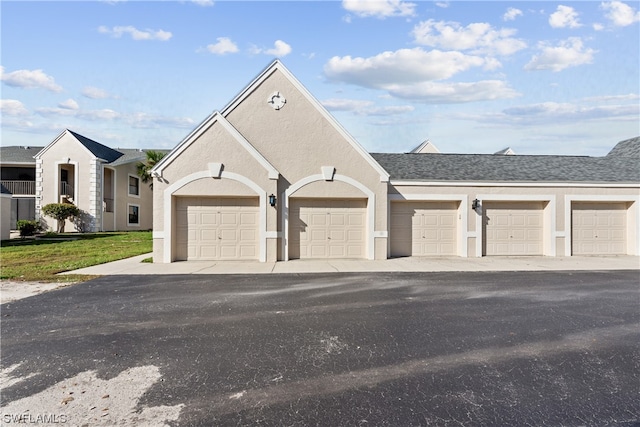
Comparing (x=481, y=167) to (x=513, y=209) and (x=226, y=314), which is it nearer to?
(x=513, y=209)

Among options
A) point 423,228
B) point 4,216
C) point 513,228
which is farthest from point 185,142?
point 4,216

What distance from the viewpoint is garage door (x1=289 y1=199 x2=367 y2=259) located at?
1510cm

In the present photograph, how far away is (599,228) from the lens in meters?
16.9

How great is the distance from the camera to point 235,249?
14.7 m

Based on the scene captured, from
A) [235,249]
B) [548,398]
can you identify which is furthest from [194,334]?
[235,249]

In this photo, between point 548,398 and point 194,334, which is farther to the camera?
point 194,334

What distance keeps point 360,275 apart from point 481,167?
969 cm

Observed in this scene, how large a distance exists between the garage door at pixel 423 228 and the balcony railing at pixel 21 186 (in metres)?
31.8

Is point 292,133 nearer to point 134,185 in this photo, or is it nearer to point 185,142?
point 185,142

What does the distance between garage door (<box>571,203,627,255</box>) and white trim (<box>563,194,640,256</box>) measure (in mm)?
221

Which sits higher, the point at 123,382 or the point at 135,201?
the point at 135,201

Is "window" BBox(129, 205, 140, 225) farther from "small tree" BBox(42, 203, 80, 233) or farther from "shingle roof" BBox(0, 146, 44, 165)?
"shingle roof" BBox(0, 146, 44, 165)

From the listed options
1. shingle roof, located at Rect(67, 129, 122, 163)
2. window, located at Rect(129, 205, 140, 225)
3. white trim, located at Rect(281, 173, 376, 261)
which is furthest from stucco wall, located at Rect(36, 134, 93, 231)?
white trim, located at Rect(281, 173, 376, 261)

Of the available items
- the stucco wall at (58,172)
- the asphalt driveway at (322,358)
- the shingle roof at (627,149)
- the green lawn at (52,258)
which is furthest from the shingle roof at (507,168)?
the stucco wall at (58,172)
